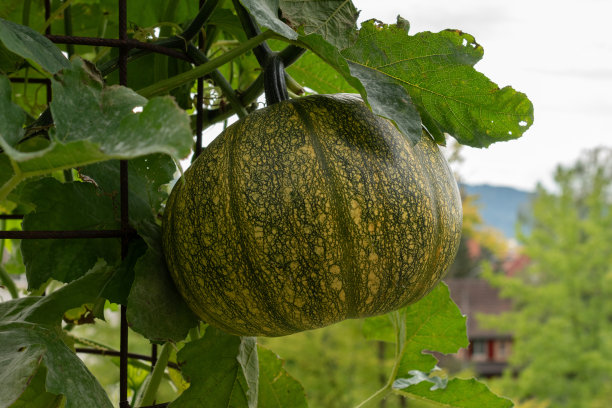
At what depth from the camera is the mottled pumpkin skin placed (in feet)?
2.00

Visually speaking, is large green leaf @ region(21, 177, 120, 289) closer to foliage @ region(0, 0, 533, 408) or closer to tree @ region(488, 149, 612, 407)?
foliage @ region(0, 0, 533, 408)

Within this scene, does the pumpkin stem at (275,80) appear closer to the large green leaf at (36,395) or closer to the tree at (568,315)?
the large green leaf at (36,395)

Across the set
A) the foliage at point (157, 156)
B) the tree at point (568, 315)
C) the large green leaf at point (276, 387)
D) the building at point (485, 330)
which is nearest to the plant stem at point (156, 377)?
the foliage at point (157, 156)

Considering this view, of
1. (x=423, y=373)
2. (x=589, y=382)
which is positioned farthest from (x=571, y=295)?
(x=423, y=373)

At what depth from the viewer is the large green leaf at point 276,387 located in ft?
2.79

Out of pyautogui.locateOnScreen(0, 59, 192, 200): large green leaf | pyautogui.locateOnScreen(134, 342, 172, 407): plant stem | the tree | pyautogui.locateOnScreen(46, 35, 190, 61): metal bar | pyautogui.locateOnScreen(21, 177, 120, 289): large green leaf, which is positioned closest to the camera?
pyautogui.locateOnScreen(0, 59, 192, 200): large green leaf

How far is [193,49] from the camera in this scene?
0.75 m

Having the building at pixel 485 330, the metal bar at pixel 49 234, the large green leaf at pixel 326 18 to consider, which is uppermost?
the large green leaf at pixel 326 18

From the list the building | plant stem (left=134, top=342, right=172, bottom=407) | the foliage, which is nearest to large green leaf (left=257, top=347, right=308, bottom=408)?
the foliage

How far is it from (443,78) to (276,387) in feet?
1.57

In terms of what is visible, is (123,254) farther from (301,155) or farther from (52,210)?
(301,155)

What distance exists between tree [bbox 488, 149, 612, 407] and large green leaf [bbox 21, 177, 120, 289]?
923 centimetres

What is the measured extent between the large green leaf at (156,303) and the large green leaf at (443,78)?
0.30 meters

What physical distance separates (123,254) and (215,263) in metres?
0.12
